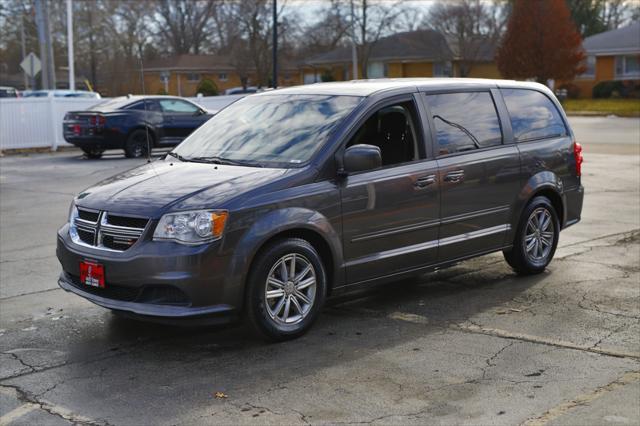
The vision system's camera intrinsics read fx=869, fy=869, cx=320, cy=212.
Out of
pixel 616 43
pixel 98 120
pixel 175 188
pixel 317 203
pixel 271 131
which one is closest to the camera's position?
pixel 175 188

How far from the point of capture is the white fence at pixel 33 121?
2433cm

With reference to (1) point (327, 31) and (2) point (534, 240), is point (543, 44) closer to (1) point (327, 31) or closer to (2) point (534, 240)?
(1) point (327, 31)

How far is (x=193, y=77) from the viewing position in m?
→ 77.6

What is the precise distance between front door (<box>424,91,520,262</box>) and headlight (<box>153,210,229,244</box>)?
2.19 m

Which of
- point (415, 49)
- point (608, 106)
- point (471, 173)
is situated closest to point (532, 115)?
point (471, 173)

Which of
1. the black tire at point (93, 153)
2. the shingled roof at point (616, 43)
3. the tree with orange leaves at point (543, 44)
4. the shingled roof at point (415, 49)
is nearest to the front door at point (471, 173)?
the black tire at point (93, 153)

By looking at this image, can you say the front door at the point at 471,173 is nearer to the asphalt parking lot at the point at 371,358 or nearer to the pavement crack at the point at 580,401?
the asphalt parking lot at the point at 371,358

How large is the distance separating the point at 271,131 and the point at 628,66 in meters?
57.9

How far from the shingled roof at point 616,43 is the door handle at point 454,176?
5521cm

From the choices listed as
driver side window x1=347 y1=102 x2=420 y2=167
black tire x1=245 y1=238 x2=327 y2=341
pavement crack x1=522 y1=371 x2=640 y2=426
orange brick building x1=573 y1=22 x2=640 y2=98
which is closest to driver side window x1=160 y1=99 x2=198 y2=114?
driver side window x1=347 y1=102 x2=420 y2=167

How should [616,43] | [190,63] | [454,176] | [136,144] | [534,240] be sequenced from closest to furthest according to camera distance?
[454,176] → [534,240] → [136,144] → [616,43] → [190,63]

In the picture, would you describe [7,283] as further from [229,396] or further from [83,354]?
[229,396]

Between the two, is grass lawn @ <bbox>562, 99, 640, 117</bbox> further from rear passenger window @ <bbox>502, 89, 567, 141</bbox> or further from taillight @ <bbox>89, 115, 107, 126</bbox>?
rear passenger window @ <bbox>502, 89, 567, 141</bbox>

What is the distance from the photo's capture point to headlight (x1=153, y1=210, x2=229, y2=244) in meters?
5.65
